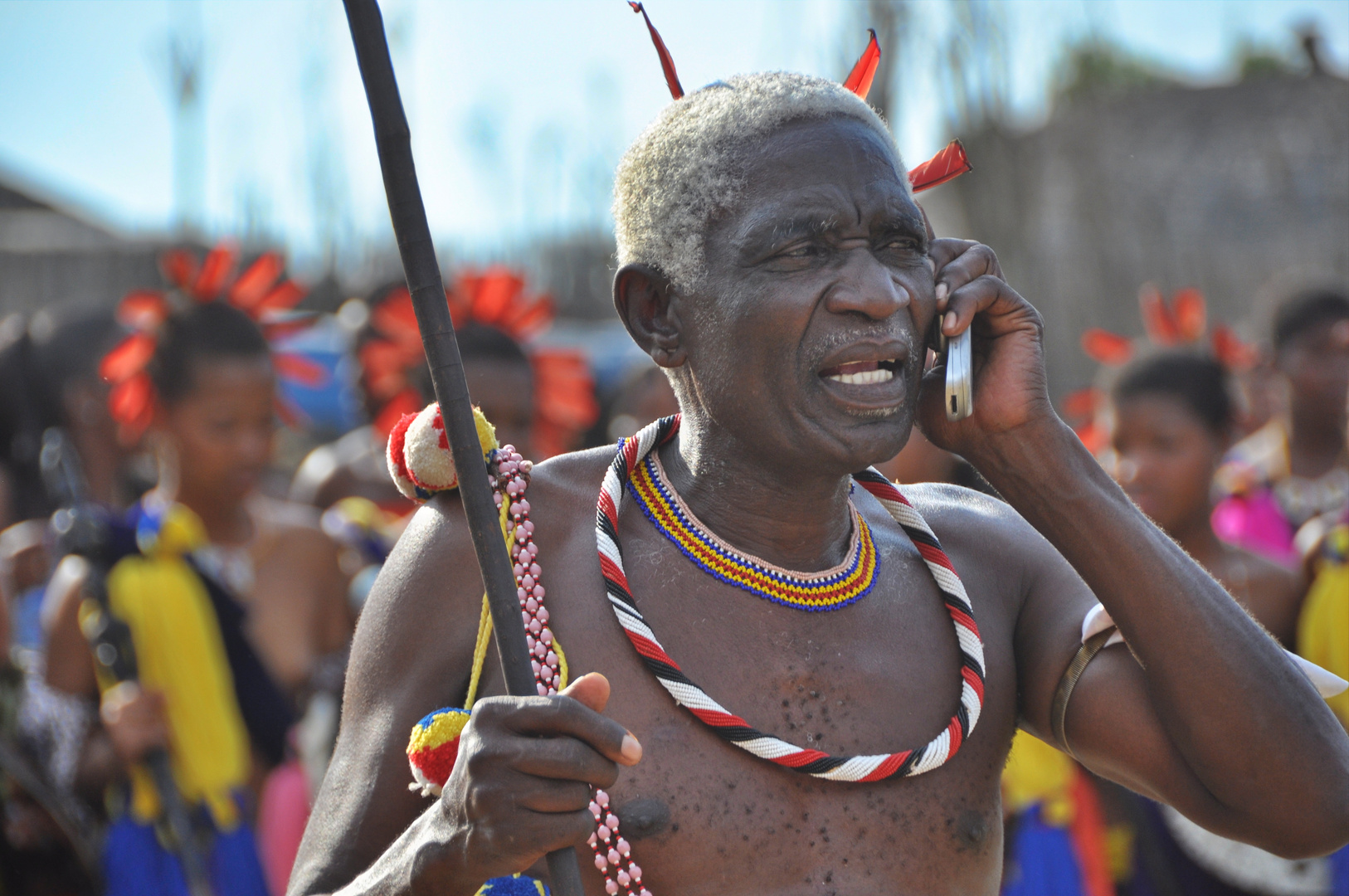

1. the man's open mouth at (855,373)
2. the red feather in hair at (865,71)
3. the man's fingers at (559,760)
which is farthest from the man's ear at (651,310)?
the man's fingers at (559,760)

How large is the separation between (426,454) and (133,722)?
2.72 meters

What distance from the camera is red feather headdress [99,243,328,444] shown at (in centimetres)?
507

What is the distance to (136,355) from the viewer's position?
5078mm

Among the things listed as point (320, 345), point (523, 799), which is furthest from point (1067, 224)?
point (523, 799)

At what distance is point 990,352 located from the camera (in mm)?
2445

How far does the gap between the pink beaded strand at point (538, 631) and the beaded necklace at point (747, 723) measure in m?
0.14

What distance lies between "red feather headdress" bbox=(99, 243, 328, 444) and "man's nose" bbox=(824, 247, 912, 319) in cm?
357

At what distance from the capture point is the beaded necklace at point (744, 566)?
2.39 metres

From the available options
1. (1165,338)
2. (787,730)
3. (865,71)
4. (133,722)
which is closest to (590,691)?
(787,730)

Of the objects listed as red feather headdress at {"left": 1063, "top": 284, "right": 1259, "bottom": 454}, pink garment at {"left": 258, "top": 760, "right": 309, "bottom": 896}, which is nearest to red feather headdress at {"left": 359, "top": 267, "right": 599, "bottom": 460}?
pink garment at {"left": 258, "top": 760, "right": 309, "bottom": 896}

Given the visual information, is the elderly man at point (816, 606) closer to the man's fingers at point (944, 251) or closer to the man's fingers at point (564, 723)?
the man's fingers at point (944, 251)

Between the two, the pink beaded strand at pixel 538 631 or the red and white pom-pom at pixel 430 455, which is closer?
the pink beaded strand at pixel 538 631

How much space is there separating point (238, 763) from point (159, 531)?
90cm

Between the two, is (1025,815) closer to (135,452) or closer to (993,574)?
(993,574)
